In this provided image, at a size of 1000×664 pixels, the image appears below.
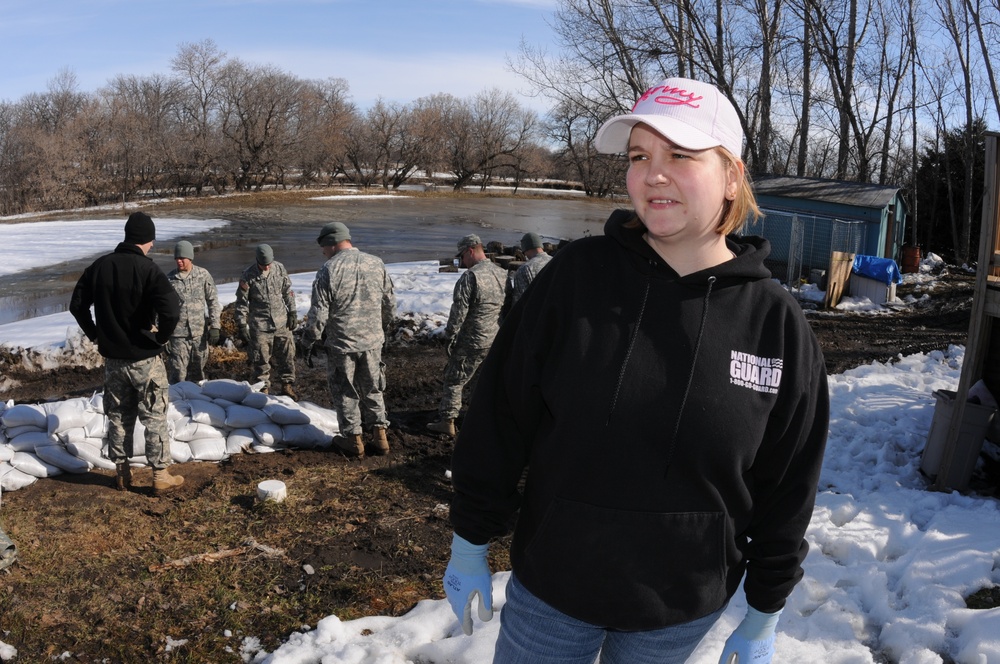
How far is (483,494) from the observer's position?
1817 millimetres

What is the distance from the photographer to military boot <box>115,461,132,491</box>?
18.8 ft

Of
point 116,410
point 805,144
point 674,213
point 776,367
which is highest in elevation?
point 805,144

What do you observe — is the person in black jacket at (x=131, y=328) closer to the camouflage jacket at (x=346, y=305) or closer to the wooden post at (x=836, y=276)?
the camouflage jacket at (x=346, y=305)

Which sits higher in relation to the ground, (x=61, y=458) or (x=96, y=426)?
(x=96, y=426)

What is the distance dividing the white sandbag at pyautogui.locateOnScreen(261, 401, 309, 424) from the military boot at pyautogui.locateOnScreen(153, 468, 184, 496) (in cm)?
120

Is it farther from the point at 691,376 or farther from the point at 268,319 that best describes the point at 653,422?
the point at 268,319

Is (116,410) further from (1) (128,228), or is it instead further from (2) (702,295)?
(2) (702,295)

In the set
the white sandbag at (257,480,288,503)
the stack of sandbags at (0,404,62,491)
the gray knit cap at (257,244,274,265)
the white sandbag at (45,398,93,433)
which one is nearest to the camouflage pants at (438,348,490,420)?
the white sandbag at (257,480,288,503)

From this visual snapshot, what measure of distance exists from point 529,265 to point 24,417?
446 centimetres

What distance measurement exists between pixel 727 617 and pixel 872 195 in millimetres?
16537

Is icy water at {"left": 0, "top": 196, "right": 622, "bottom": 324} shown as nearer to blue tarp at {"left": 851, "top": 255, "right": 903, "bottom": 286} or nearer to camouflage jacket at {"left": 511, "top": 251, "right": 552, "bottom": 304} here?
blue tarp at {"left": 851, "top": 255, "right": 903, "bottom": 286}

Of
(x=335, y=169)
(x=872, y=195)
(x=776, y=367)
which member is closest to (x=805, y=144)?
(x=872, y=195)

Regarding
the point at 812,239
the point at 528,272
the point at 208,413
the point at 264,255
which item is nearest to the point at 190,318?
the point at 264,255

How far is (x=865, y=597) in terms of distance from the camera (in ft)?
12.8
